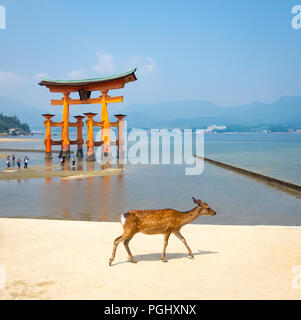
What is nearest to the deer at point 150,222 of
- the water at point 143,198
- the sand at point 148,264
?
the sand at point 148,264

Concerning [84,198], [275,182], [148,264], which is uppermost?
[148,264]

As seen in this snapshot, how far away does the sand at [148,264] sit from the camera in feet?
19.7

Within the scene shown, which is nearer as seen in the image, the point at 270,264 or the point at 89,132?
the point at 270,264

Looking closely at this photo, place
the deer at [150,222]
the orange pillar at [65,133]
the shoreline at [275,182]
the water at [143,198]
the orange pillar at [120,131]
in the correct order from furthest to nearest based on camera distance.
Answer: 1. the orange pillar at [120,131]
2. the orange pillar at [65,133]
3. the shoreline at [275,182]
4. the water at [143,198]
5. the deer at [150,222]

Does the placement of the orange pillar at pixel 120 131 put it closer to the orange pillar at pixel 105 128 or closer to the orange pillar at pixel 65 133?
the orange pillar at pixel 105 128

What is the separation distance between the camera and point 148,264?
7.46 m

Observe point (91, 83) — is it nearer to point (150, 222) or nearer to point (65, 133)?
point (65, 133)

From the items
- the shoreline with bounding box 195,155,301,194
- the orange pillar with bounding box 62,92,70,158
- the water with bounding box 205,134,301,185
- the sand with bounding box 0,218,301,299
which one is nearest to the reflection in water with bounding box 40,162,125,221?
the sand with bounding box 0,218,301,299

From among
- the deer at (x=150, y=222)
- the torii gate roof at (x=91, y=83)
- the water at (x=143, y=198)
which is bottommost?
the water at (x=143, y=198)

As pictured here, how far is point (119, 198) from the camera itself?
18.6 meters

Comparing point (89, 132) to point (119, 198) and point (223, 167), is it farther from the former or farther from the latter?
point (119, 198)

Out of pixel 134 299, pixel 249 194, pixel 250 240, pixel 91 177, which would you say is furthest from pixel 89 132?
pixel 134 299

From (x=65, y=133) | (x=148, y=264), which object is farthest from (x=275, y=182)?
(x=65, y=133)
